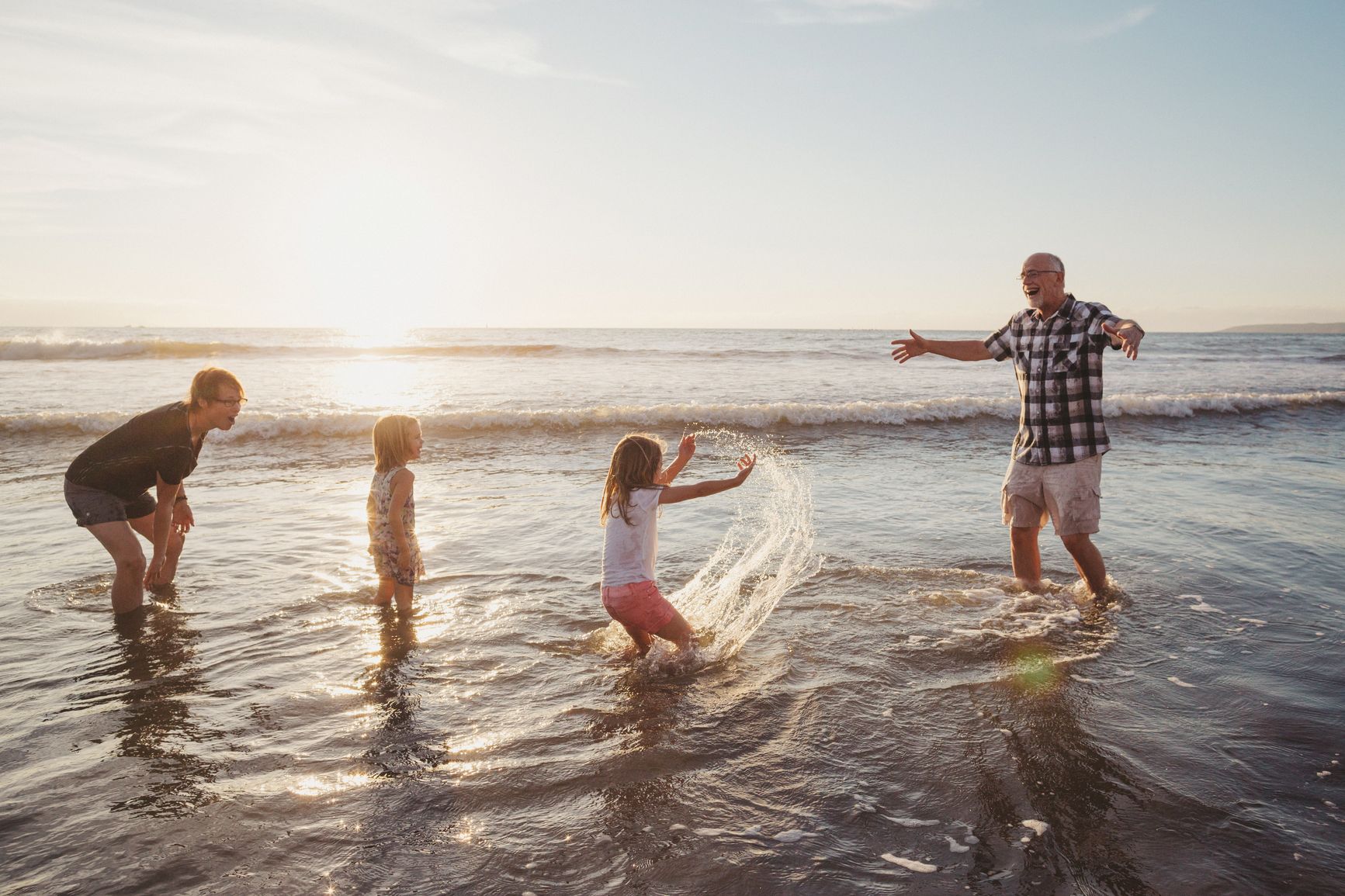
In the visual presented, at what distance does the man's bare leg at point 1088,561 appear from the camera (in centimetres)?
589

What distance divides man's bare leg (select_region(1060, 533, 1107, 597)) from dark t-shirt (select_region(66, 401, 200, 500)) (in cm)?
657

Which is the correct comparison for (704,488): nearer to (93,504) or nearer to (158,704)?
(158,704)

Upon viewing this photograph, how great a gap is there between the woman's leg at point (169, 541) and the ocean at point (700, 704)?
200mm

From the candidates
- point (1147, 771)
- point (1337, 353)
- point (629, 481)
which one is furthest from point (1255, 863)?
point (1337, 353)

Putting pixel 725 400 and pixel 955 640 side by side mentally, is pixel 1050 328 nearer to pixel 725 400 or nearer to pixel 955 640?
pixel 955 640

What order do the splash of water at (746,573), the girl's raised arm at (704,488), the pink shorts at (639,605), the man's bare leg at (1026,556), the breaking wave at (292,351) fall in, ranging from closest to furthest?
the girl's raised arm at (704,488)
the pink shorts at (639,605)
the splash of water at (746,573)
the man's bare leg at (1026,556)
the breaking wave at (292,351)

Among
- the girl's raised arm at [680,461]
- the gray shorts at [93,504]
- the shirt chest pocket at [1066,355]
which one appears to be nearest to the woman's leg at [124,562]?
the gray shorts at [93,504]

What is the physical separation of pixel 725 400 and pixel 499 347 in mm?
24542

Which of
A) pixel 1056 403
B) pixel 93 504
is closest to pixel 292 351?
pixel 93 504

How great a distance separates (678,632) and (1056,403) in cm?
320

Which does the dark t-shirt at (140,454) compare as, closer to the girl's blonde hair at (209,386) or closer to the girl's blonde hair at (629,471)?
the girl's blonde hair at (209,386)

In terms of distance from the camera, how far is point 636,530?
4.89 m

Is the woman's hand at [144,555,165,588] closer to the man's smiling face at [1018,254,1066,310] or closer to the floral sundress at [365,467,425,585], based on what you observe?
the floral sundress at [365,467,425,585]

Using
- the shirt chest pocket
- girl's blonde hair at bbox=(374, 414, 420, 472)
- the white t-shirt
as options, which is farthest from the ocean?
the shirt chest pocket
